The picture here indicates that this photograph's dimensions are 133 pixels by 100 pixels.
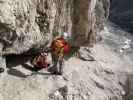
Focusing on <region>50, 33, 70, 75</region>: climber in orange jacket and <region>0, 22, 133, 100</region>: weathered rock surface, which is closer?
<region>0, 22, 133, 100</region>: weathered rock surface

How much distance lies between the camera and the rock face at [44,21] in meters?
10.7

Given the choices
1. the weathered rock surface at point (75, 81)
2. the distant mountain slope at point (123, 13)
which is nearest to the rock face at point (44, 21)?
the weathered rock surface at point (75, 81)

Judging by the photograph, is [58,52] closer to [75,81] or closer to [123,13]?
[75,81]

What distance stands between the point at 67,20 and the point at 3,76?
3.87 meters

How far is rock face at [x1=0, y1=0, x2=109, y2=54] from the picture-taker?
10734mm

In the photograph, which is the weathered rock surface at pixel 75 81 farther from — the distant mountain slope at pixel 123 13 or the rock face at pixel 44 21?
the distant mountain slope at pixel 123 13

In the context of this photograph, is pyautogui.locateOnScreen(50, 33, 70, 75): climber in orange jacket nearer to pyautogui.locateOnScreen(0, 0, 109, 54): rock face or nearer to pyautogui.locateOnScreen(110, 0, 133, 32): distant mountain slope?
pyautogui.locateOnScreen(0, 0, 109, 54): rock face

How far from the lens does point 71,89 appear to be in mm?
12656

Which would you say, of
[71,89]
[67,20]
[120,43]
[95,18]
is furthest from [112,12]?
[71,89]

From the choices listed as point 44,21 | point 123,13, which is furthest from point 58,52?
point 123,13

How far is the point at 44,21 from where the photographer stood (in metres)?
12.3

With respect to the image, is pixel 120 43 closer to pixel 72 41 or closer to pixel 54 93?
pixel 72 41

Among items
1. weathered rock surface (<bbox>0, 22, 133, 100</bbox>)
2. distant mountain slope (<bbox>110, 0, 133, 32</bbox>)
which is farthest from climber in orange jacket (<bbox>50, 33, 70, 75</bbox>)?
distant mountain slope (<bbox>110, 0, 133, 32</bbox>)

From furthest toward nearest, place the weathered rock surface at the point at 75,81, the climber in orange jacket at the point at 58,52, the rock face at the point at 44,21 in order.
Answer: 1. the climber in orange jacket at the point at 58,52
2. the weathered rock surface at the point at 75,81
3. the rock face at the point at 44,21
